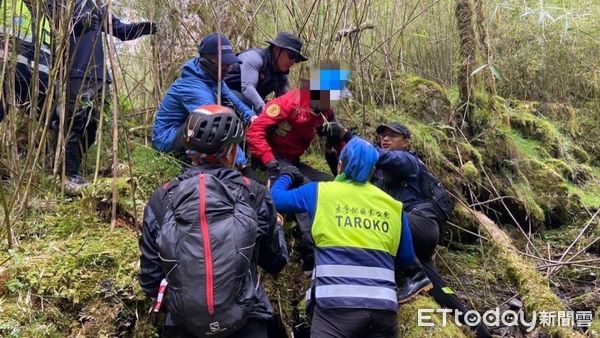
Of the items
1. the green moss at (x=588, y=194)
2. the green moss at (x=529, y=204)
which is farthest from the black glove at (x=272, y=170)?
the green moss at (x=588, y=194)

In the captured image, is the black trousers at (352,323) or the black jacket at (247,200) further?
the black trousers at (352,323)

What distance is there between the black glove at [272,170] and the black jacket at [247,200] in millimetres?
1167

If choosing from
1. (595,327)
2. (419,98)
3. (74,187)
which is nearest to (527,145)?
(419,98)

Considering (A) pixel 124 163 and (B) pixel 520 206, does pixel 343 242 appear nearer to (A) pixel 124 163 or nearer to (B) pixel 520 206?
(A) pixel 124 163

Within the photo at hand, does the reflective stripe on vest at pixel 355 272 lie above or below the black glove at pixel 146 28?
below

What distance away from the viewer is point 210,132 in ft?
7.59

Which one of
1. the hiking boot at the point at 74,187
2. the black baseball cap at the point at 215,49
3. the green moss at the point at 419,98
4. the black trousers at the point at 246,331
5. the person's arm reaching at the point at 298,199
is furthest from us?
the green moss at the point at 419,98

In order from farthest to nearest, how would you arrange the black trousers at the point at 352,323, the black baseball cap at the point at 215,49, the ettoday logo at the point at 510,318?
the black baseball cap at the point at 215,49 → the ettoday logo at the point at 510,318 → the black trousers at the point at 352,323

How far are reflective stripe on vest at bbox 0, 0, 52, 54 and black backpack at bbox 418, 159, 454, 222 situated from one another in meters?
2.43

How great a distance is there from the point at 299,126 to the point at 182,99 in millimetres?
799

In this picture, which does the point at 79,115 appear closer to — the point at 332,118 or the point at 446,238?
the point at 332,118

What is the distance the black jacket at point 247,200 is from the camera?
88.0 inches

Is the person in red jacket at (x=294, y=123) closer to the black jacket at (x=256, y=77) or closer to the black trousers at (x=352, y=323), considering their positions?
the black jacket at (x=256, y=77)

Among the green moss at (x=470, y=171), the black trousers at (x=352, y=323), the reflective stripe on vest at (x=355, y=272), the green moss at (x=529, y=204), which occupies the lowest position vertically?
the green moss at (x=529, y=204)
